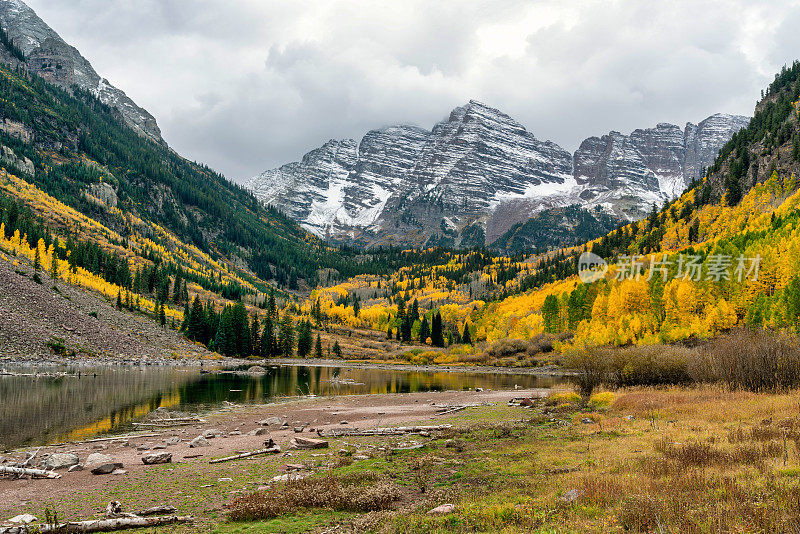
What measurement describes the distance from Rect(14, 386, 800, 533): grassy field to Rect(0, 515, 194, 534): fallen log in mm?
604

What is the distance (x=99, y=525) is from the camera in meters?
11.5

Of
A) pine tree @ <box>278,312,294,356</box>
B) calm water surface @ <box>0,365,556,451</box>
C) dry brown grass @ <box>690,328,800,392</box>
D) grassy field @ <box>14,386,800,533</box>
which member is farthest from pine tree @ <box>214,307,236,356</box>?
dry brown grass @ <box>690,328,800,392</box>

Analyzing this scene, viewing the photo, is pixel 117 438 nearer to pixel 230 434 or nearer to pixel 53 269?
pixel 230 434

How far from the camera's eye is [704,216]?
5832 inches

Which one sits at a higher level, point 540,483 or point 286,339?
point 286,339

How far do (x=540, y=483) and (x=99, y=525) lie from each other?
1126 centimetres

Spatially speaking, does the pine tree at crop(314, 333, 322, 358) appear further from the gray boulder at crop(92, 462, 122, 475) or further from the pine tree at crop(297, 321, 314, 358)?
the gray boulder at crop(92, 462, 122, 475)

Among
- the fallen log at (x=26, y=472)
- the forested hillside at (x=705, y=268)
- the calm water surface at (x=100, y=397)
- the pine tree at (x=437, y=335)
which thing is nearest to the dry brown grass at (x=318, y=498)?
the fallen log at (x=26, y=472)

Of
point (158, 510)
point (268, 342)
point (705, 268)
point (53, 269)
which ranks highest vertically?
point (53, 269)

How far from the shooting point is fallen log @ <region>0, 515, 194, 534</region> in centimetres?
1077

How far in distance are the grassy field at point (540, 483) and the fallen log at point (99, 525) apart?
0.60 meters

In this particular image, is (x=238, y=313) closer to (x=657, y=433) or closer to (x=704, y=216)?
(x=657, y=433)

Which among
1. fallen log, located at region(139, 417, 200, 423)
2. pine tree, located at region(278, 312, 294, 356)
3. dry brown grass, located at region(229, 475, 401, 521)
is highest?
pine tree, located at region(278, 312, 294, 356)

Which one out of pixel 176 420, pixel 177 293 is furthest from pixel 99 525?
pixel 177 293
